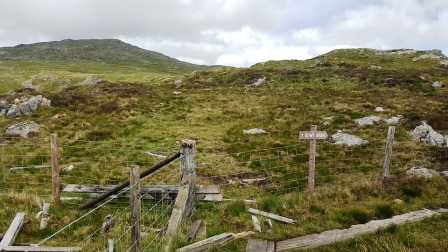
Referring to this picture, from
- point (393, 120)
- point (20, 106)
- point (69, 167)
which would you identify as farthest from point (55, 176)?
point (393, 120)

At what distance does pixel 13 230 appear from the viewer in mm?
8688

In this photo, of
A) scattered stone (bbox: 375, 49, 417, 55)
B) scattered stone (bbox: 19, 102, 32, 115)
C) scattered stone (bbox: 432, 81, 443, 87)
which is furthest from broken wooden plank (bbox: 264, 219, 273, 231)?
scattered stone (bbox: 375, 49, 417, 55)

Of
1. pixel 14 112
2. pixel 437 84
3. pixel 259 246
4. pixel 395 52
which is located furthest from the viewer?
pixel 395 52

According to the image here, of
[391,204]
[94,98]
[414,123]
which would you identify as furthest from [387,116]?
[94,98]

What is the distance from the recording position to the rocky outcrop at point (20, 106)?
27739 millimetres

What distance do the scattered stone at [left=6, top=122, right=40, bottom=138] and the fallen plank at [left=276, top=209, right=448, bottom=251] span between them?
20155mm

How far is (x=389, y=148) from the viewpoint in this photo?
1259 cm

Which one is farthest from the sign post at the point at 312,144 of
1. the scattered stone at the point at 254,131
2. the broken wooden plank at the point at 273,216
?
the scattered stone at the point at 254,131

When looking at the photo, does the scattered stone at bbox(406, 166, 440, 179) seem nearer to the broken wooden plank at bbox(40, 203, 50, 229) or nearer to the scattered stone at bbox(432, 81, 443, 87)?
the broken wooden plank at bbox(40, 203, 50, 229)

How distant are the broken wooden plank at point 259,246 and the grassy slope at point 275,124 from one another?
0.64 ft

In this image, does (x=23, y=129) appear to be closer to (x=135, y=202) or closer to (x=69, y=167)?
(x=69, y=167)

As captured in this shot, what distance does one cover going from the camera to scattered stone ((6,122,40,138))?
898 inches

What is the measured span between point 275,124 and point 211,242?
1959 cm

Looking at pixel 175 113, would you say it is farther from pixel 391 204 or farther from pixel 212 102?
pixel 391 204
